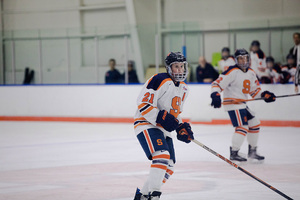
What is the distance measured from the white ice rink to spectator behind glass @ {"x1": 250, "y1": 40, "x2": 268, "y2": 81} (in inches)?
47.4

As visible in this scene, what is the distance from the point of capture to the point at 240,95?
5.68 meters

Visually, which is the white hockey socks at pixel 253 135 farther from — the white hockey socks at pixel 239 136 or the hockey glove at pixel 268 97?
the hockey glove at pixel 268 97

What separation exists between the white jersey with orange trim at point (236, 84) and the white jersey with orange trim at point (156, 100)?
6.57 ft

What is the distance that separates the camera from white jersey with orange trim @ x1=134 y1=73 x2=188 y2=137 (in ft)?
11.5

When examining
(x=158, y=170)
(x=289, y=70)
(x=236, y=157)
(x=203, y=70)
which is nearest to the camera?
(x=158, y=170)

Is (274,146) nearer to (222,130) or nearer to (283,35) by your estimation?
(222,130)

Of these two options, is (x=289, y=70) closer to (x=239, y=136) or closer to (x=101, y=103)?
(x=101, y=103)

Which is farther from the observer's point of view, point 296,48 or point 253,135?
point 296,48

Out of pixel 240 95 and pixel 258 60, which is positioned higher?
pixel 258 60

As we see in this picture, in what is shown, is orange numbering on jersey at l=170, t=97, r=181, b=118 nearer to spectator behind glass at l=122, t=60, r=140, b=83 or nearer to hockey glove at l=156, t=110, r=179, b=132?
hockey glove at l=156, t=110, r=179, b=132

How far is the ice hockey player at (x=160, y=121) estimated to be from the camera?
3.42 m

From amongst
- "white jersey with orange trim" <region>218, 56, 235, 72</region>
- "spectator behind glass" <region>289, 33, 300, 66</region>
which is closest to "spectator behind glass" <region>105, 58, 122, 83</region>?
"white jersey with orange trim" <region>218, 56, 235, 72</region>

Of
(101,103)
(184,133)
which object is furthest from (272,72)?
(184,133)

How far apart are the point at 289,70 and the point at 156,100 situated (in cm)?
619
